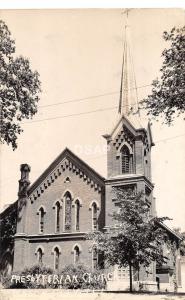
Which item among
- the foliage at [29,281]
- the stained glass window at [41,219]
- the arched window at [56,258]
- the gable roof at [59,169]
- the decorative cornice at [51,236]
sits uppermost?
the gable roof at [59,169]

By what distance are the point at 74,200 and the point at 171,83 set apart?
54.6 ft

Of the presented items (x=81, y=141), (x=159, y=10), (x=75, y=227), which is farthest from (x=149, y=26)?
(x=75, y=227)

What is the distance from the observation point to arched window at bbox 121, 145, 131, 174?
33.7m

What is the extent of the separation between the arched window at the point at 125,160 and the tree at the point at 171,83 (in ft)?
41.8

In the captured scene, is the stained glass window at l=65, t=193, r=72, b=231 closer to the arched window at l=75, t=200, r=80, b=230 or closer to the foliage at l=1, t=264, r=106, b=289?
the arched window at l=75, t=200, r=80, b=230

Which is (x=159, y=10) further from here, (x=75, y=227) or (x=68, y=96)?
(x=75, y=227)

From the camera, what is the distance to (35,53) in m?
20.9

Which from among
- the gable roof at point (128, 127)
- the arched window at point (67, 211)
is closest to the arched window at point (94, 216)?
the arched window at point (67, 211)

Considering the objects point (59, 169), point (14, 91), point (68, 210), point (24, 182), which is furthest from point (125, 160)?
point (14, 91)

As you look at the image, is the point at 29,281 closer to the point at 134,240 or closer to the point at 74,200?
the point at 74,200

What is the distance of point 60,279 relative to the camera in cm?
3034

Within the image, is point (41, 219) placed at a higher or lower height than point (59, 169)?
lower

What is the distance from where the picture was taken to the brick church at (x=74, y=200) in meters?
33.0

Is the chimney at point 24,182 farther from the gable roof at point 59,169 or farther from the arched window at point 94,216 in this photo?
the arched window at point 94,216
